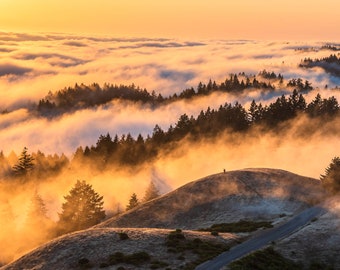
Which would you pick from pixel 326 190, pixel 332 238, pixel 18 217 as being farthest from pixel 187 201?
pixel 18 217

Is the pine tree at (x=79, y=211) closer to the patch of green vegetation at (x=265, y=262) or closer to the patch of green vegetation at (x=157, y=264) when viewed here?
the patch of green vegetation at (x=157, y=264)

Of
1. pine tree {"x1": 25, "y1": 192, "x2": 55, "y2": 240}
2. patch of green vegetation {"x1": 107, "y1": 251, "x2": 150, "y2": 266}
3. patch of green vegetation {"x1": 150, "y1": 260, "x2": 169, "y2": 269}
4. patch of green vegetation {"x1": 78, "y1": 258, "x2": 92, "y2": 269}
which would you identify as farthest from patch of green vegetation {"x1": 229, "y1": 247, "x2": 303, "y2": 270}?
pine tree {"x1": 25, "y1": 192, "x2": 55, "y2": 240}

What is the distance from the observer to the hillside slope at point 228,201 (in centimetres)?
8038

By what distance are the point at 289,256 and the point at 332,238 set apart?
9.78m

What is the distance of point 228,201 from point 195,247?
118 feet

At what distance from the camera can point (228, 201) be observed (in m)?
86.6

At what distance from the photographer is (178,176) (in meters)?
186

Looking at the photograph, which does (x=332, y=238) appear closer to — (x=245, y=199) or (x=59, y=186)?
(x=245, y=199)

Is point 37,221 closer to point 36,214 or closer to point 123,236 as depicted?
point 36,214

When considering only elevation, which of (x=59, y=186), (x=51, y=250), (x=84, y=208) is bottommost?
(x=59, y=186)

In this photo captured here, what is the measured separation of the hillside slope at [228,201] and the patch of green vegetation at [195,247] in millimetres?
22566

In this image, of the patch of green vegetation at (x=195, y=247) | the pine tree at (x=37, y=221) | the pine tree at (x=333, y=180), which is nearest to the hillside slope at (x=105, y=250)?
the patch of green vegetation at (x=195, y=247)

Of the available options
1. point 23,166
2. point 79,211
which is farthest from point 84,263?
point 23,166

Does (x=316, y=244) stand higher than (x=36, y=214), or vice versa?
(x=316, y=244)
